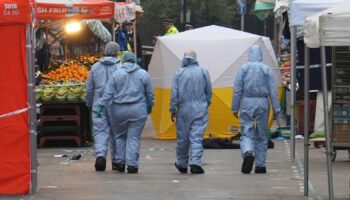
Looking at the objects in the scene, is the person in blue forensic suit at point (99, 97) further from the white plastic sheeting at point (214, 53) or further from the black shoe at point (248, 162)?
the white plastic sheeting at point (214, 53)

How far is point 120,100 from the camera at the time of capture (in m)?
14.0

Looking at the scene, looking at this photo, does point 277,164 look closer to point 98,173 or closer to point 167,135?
point 98,173

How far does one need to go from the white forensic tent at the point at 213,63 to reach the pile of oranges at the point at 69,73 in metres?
1.57

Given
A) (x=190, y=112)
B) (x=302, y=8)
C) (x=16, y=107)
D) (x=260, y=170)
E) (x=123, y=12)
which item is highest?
(x=302, y=8)

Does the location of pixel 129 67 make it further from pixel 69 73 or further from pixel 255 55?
pixel 69 73

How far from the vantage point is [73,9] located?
1797 cm

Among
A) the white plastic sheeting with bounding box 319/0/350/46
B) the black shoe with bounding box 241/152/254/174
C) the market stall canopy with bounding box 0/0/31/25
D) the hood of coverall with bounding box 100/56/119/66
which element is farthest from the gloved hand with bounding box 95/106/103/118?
the white plastic sheeting with bounding box 319/0/350/46

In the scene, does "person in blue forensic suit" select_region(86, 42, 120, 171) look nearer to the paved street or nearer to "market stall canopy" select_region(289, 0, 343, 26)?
the paved street

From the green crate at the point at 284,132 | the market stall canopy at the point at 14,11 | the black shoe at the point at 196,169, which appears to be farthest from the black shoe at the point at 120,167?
the green crate at the point at 284,132

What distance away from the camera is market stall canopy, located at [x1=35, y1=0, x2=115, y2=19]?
17594 millimetres

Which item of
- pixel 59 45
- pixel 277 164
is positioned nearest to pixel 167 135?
pixel 277 164

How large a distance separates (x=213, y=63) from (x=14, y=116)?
8416 millimetres

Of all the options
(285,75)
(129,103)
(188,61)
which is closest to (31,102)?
(129,103)

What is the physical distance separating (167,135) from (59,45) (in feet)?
21.2
